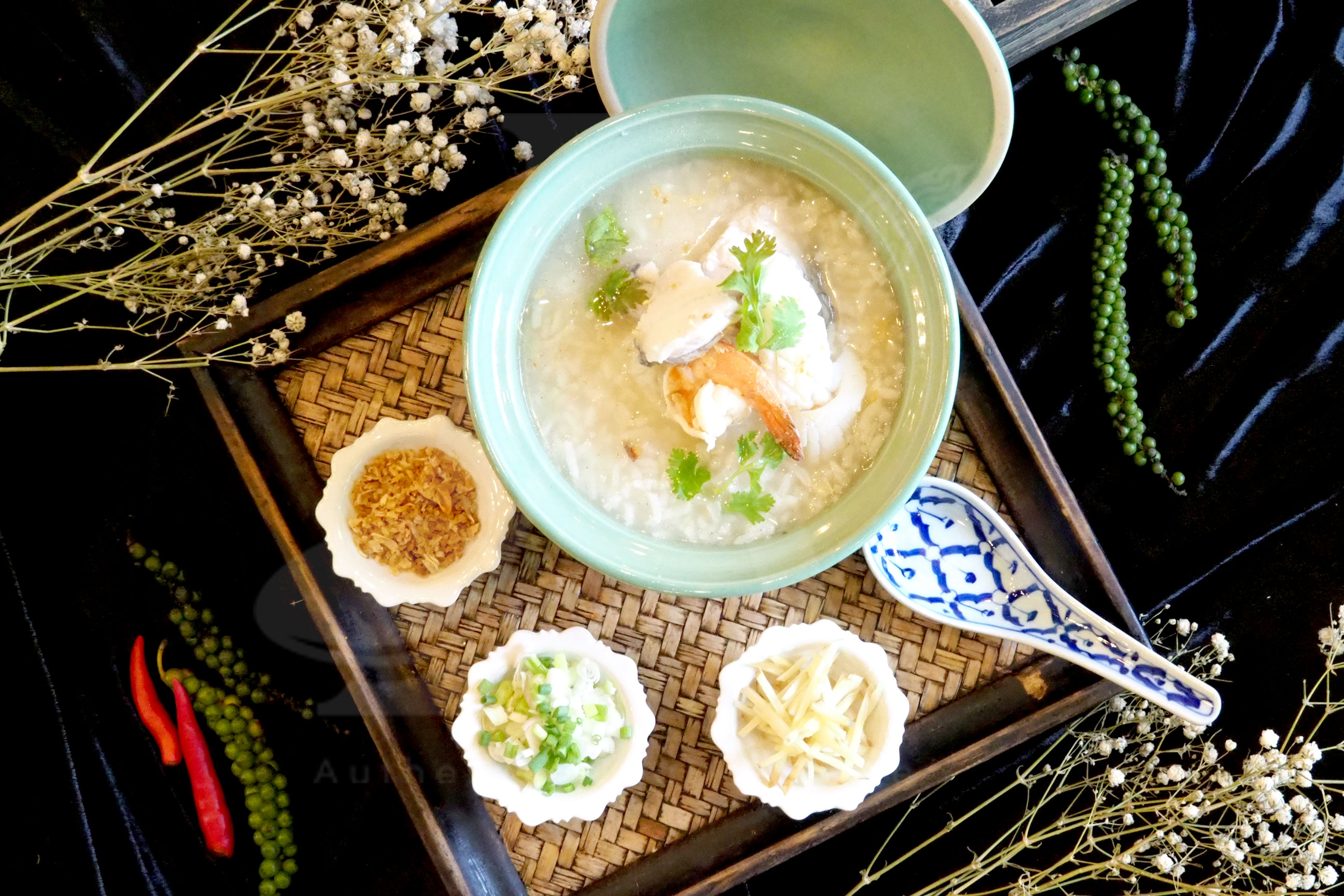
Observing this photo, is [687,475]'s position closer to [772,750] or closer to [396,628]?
[772,750]

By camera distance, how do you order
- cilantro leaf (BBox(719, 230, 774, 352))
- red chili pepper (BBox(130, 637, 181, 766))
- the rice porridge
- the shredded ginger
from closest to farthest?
1. cilantro leaf (BBox(719, 230, 774, 352))
2. the rice porridge
3. the shredded ginger
4. red chili pepper (BBox(130, 637, 181, 766))

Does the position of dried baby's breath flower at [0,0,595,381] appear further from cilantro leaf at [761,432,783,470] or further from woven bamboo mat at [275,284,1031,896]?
cilantro leaf at [761,432,783,470]

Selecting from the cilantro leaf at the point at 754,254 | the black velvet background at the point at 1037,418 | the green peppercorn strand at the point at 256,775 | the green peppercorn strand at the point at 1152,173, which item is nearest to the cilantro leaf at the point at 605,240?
the cilantro leaf at the point at 754,254

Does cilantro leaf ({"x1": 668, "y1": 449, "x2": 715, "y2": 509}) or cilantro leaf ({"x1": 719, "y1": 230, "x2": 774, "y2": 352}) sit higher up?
cilantro leaf ({"x1": 719, "y1": 230, "x2": 774, "y2": 352})

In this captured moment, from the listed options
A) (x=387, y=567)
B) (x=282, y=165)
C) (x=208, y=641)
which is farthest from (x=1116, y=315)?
(x=208, y=641)

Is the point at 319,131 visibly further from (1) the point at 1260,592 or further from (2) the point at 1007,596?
(1) the point at 1260,592

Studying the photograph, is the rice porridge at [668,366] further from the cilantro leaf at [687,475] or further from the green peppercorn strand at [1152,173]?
the green peppercorn strand at [1152,173]

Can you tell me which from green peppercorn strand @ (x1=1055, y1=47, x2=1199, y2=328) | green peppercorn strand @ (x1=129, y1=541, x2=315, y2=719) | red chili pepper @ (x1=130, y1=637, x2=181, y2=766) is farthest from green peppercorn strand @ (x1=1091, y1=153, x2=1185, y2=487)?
red chili pepper @ (x1=130, y1=637, x2=181, y2=766)
